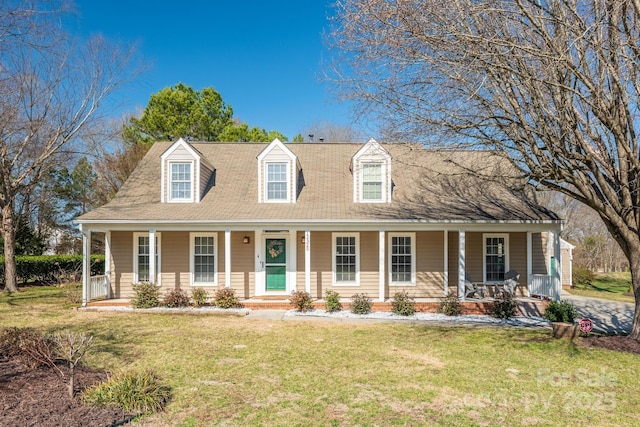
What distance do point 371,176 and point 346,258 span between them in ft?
10.1

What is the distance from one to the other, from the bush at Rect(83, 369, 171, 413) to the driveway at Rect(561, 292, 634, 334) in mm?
11020

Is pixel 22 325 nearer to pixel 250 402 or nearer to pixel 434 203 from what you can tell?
pixel 250 402

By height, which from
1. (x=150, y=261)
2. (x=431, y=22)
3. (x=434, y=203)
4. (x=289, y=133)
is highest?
(x=289, y=133)

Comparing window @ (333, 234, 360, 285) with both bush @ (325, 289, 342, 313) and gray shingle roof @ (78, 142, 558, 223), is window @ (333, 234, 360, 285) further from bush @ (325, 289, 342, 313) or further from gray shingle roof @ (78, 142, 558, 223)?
bush @ (325, 289, 342, 313)

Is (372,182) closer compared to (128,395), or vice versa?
(128,395)

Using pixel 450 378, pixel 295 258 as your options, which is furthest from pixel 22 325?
pixel 450 378

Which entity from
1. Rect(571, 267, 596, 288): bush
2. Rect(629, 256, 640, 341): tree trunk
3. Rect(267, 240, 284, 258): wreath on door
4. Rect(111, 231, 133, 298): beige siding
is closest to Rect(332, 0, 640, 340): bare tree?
Rect(629, 256, 640, 341): tree trunk

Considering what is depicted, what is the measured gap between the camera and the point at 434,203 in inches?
571

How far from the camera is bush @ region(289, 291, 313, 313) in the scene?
12.9m

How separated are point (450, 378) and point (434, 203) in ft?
28.0

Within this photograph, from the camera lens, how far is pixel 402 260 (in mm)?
14602

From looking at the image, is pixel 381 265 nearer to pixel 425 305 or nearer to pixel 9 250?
pixel 425 305

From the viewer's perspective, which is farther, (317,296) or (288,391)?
(317,296)

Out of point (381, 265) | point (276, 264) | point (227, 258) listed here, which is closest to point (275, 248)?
point (276, 264)
